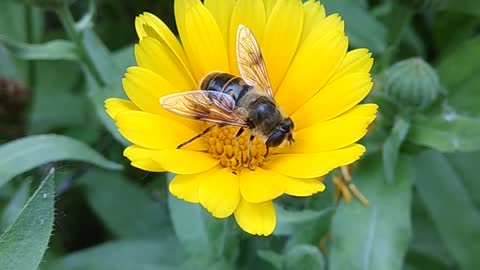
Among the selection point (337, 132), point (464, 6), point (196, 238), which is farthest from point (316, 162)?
point (464, 6)

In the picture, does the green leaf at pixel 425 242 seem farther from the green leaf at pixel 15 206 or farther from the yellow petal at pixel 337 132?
the green leaf at pixel 15 206

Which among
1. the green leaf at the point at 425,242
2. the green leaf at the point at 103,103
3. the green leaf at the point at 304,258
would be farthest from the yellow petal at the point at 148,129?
the green leaf at the point at 425,242

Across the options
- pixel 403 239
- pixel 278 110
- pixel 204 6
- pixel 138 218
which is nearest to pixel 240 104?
pixel 278 110

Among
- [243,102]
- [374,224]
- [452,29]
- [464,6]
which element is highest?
[243,102]

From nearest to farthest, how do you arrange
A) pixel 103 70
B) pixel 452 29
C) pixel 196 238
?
pixel 196 238 < pixel 103 70 < pixel 452 29

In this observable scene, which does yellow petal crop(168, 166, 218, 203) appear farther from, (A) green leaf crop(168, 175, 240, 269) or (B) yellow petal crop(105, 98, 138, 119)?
(A) green leaf crop(168, 175, 240, 269)

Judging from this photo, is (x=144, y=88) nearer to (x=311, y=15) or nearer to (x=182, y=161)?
(x=182, y=161)

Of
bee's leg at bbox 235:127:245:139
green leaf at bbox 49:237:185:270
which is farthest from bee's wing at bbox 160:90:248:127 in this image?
green leaf at bbox 49:237:185:270
